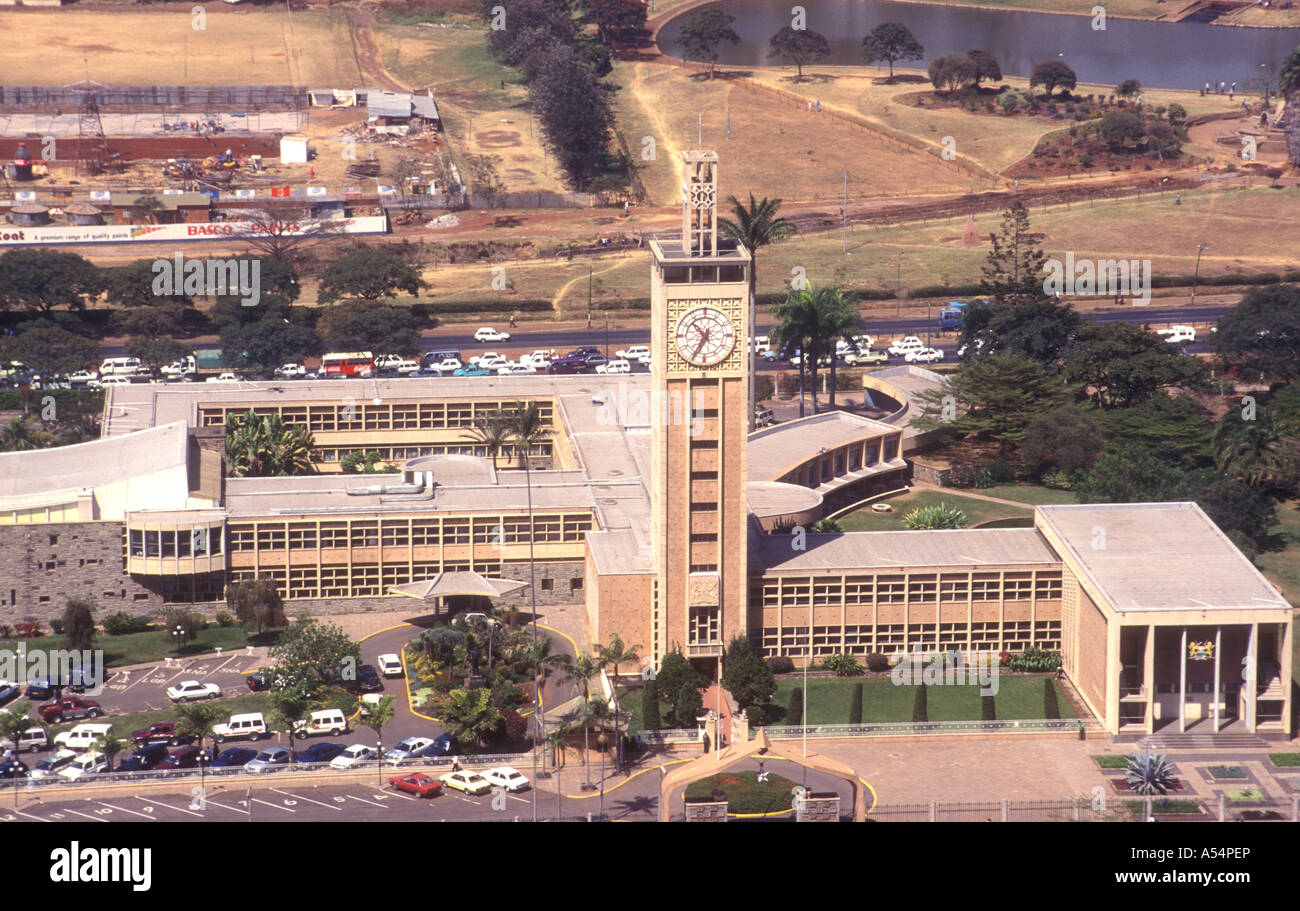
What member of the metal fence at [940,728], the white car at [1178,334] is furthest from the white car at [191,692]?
the white car at [1178,334]

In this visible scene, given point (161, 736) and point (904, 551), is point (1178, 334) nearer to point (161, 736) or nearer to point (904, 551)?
point (904, 551)

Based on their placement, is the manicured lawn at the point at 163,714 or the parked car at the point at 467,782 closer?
the parked car at the point at 467,782

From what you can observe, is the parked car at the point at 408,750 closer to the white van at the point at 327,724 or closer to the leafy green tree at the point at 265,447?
the white van at the point at 327,724

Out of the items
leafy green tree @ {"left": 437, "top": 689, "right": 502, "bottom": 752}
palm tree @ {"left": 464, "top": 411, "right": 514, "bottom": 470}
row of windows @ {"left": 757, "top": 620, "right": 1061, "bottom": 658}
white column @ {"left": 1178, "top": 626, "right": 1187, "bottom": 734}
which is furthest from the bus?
white column @ {"left": 1178, "top": 626, "right": 1187, "bottom": 734}
